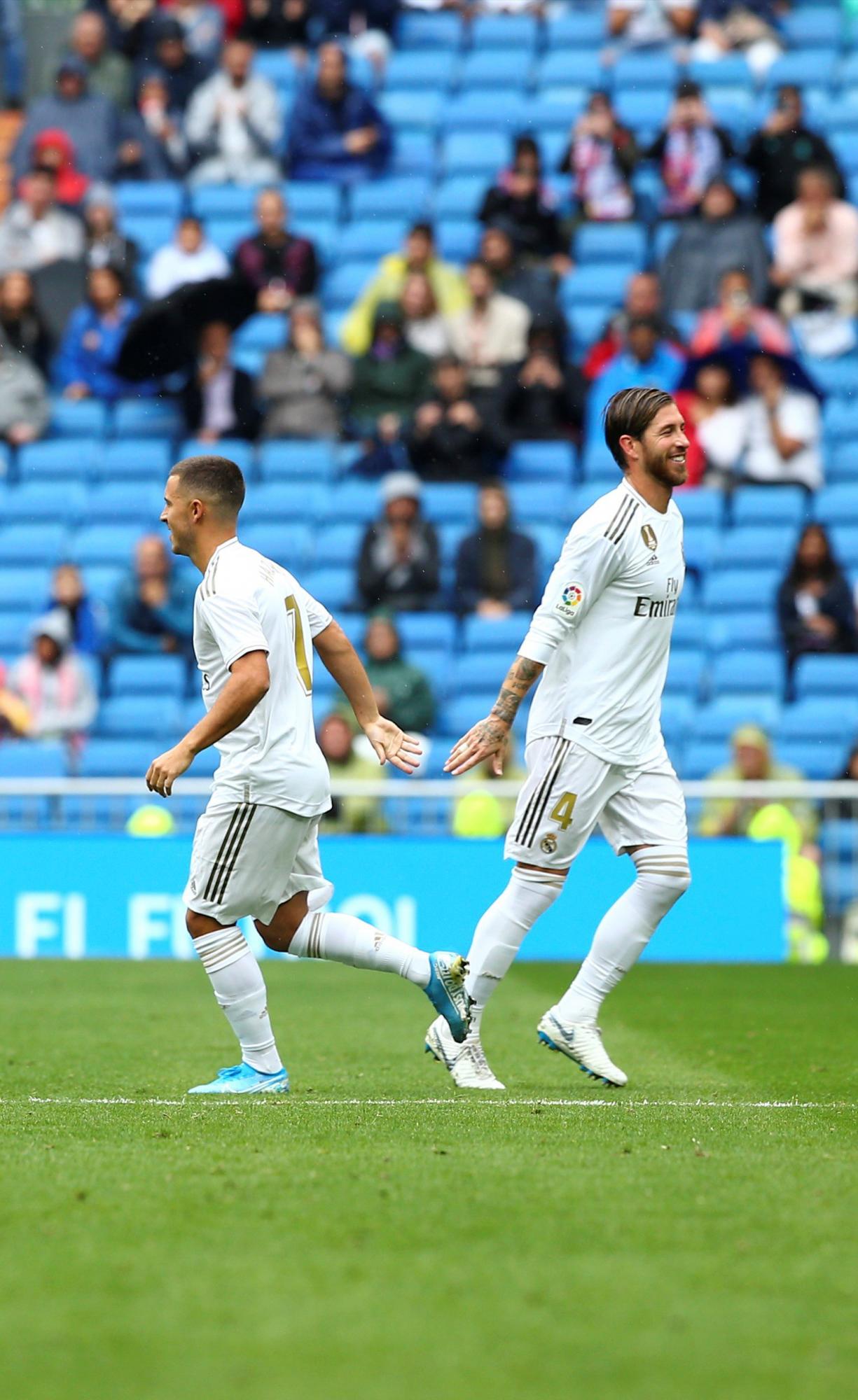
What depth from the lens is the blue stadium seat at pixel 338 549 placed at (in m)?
16.2

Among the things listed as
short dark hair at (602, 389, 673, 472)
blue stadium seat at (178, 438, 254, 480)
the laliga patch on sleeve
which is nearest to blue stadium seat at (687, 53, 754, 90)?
blue stadium seat at (178, 438, 254, 480)

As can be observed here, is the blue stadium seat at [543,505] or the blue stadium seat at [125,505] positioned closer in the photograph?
the blue stadium seat at [543,505]

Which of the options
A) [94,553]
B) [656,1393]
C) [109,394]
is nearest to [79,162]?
[109,394]

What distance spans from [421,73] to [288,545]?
6.30 meters

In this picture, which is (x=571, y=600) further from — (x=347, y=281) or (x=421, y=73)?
(x=421, y=73)

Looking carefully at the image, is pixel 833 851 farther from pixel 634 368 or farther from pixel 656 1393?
pixel 656 1393

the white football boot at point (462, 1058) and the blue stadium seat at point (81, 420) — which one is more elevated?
the blue stadium seat at point (81, 420)

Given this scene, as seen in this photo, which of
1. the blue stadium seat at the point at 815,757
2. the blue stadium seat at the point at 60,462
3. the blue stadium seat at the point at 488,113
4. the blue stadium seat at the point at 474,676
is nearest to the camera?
the blue stadium seat at the point at 815,757

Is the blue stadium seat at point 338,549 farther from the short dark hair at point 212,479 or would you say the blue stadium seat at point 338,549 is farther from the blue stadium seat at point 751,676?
the short dark hair at point 212,479

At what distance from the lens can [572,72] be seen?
1992cm

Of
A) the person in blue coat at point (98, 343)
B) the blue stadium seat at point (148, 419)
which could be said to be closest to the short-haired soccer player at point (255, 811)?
the person in blue coat at point (98, 343)

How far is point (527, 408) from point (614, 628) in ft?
33.3

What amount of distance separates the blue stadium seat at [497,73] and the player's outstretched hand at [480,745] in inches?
579

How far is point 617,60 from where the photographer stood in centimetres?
1973
